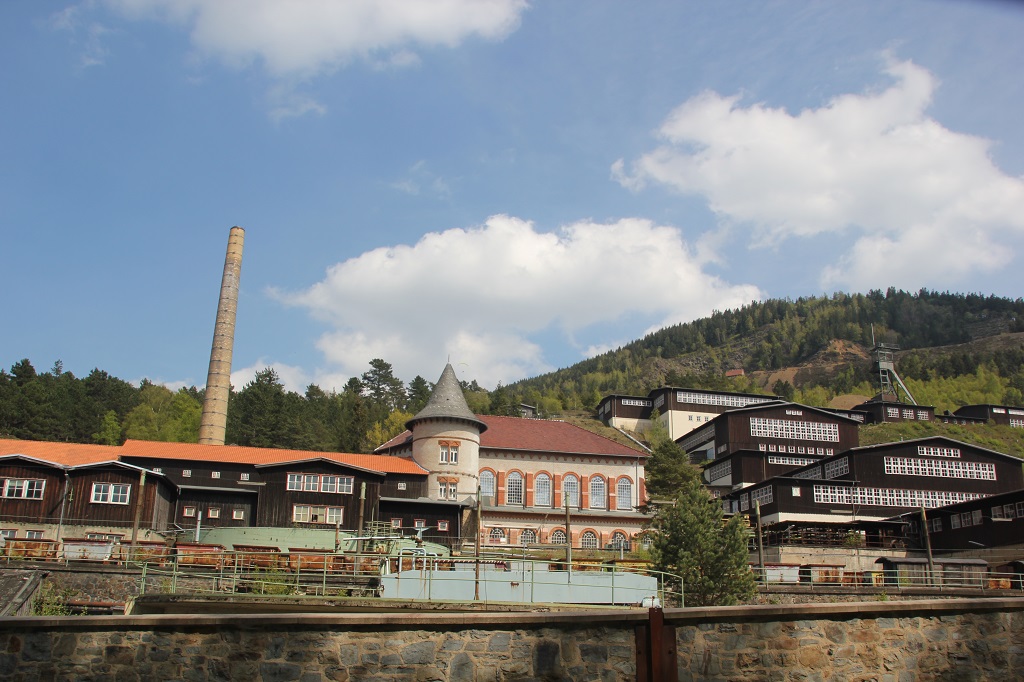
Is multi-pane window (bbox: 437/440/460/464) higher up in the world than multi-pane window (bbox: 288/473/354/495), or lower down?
higher up

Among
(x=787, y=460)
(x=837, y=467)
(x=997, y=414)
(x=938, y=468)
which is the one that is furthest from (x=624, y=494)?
(x=997, y=414)

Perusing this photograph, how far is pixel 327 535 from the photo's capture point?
44875mm

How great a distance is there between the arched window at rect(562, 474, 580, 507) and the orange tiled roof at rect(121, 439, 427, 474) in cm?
1264

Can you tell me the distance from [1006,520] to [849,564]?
8.58 meters

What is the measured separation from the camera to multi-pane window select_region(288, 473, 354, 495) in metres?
49.9

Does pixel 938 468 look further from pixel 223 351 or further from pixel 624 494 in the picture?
pixel 223 351

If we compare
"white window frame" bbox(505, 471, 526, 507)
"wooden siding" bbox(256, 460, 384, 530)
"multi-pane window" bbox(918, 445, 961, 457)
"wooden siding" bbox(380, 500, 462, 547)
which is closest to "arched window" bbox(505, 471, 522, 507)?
"white window frame" bbox(505, 471, 526, 507)

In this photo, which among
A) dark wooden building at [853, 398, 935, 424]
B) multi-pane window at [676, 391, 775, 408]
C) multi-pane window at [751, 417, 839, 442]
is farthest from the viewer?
dark wooden building at [853, 398, 935, 424]

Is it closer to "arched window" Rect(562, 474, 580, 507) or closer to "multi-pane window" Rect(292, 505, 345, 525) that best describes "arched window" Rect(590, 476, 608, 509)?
"arched window" Rect(562, 474, 580, 507)

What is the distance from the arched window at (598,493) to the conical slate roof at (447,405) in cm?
988

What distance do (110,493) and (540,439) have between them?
3257 cm

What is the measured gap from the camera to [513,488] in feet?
215

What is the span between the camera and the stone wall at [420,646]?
8.12 m

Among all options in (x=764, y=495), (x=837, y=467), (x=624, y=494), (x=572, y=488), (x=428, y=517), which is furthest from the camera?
(x=624, y=494)
